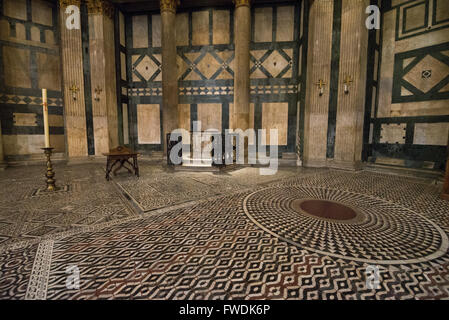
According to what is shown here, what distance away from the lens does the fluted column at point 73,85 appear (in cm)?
791

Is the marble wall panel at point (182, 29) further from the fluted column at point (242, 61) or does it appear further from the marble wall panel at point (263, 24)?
the marble wall panel at point (263, 24)

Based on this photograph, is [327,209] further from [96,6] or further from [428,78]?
[96,6]

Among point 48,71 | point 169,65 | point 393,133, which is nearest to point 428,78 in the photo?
point 393,133

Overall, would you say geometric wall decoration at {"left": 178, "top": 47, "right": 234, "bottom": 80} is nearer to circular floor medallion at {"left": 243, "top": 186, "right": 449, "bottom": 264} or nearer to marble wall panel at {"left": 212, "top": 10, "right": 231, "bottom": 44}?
marble wall panel at {"left": 212, "top": 10, "right": 231, "bottom": 44}

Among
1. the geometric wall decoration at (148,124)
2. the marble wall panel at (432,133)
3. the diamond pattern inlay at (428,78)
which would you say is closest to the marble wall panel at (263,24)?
the diamond pattern inlay at (428,78)

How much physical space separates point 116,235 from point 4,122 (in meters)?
8.74

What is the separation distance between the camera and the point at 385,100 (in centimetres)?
700

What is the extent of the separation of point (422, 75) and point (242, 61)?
549 centimetres

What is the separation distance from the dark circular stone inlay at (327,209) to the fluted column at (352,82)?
3801mm

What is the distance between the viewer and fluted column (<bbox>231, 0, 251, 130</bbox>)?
809 cm

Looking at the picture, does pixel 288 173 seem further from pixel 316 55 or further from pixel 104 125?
pixel 104 125

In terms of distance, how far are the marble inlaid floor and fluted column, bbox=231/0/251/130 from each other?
4.47 m

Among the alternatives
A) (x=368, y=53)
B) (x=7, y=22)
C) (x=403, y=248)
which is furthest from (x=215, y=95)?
(x=403, y=248)

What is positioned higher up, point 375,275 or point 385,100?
point 385,100
